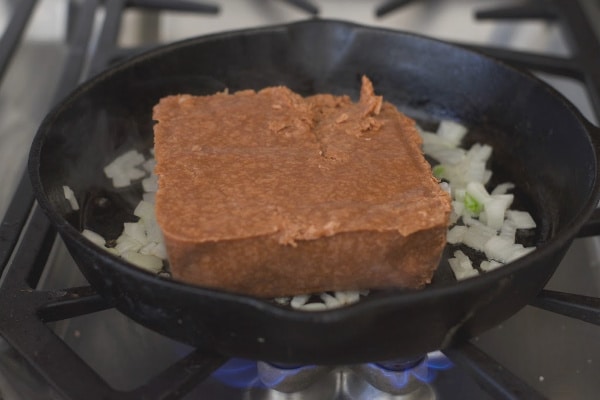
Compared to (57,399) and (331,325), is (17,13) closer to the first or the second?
(57,399)

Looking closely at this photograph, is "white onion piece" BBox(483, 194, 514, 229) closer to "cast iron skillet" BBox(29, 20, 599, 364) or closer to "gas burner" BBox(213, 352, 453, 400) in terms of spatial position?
"cast iron skillet" BBox(29, 20, 599, 364)

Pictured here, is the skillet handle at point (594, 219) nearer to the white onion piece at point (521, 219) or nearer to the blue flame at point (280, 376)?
the white onion piece at point (521, 219)

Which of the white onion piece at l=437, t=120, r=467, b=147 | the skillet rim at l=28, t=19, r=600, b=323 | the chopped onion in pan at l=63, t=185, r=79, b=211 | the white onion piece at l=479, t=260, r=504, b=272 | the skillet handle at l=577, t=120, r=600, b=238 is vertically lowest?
the white onion piece at l=479, t=260, r=504, b=272

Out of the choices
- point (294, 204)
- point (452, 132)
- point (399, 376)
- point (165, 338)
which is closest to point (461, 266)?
point (399, 376)

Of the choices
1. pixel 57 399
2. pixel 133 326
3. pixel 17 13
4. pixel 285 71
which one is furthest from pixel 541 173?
pixel 17 13

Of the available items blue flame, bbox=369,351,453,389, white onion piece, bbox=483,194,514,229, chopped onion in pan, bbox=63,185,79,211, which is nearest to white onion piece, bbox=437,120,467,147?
white onion piece, bbox=483,194,514,229
